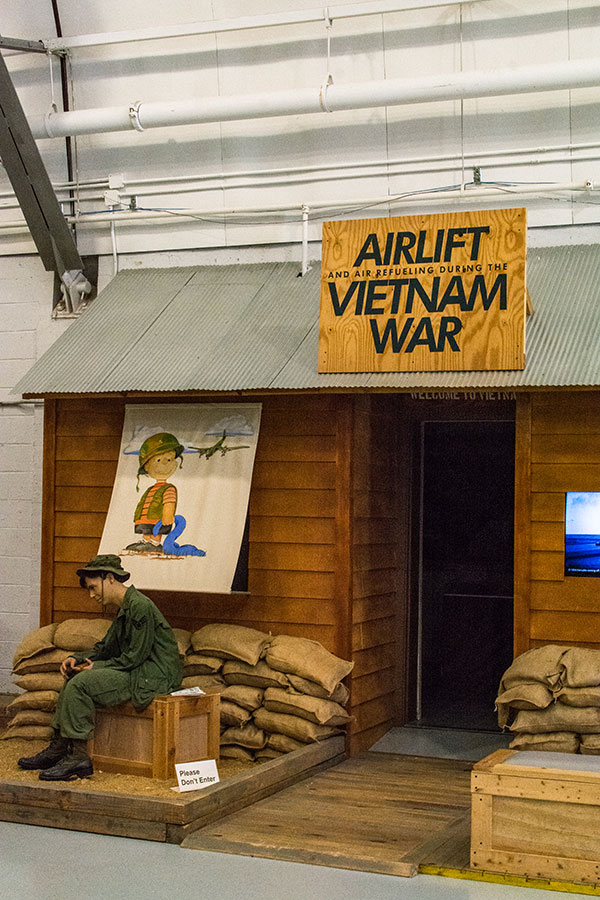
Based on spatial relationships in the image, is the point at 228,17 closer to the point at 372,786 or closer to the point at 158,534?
the point at 158,534

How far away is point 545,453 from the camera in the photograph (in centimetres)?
863

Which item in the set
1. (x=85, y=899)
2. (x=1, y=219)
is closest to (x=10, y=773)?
(x=85, y=899)

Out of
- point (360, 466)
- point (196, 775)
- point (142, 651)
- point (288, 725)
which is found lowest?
point (196, 775)

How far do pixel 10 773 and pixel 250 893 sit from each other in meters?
2.54

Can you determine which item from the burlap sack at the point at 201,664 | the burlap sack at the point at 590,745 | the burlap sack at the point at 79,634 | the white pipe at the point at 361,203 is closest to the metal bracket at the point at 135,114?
the white pipe at the point at 361,203

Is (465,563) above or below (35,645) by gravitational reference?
above

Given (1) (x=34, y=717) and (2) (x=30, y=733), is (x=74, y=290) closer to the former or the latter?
(1) (x=34, y=717)

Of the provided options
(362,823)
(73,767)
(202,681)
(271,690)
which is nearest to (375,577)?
(271,690)

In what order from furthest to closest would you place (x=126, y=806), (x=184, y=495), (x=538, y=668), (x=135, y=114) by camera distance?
1. (x=135, y=114)
2. (x=184, y=495)
3. (x=538, y=668)
4. (x=126, y=806)

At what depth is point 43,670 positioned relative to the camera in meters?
9.12

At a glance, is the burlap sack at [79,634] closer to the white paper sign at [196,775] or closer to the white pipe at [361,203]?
the white paper sign at [196,775]

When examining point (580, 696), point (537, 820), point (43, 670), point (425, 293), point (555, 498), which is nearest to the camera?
point (537, 820)

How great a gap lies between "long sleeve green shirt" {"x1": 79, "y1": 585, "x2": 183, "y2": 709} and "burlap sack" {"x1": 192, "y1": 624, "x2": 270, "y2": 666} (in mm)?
644

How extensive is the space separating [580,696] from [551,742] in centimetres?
37
